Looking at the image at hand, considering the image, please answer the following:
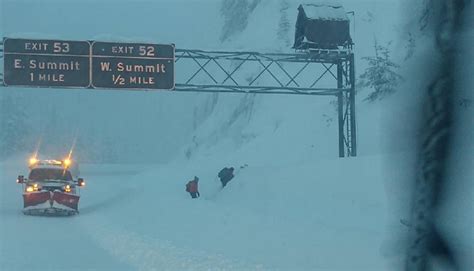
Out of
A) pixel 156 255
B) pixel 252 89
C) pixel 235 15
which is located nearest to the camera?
pixel 156 255

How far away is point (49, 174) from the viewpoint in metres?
25.4

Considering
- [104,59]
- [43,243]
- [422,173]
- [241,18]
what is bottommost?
[43,243]

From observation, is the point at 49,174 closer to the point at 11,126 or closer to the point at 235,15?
the point at 235,15

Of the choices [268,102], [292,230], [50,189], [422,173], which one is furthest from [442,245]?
[268,102]

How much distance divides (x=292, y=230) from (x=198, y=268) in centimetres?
520

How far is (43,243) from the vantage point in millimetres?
15797

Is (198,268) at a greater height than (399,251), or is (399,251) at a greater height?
(399,251)

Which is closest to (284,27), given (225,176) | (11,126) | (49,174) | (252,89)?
(11,126)

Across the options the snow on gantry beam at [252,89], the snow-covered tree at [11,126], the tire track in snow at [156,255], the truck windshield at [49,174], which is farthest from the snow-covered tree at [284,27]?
the tire track in snow at [156,255]

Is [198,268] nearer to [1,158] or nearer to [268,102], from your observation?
[268,102]

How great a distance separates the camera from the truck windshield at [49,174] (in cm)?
2512

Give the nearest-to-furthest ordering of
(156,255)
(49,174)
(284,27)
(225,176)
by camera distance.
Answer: (156,255)
(49,174)
(225,176)
(284,27)

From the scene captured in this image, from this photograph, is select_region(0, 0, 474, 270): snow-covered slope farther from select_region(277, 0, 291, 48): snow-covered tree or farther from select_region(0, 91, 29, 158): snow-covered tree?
select_region(0, 91, 29, 158): snow-covered tree

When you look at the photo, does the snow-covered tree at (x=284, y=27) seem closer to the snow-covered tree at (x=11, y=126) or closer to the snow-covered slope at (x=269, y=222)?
the snow-covered slope at (x=269, y=222)
